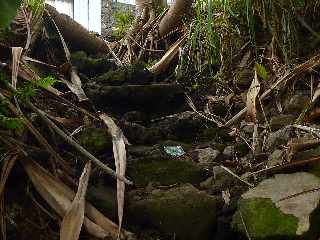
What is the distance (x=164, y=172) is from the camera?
2088 mm

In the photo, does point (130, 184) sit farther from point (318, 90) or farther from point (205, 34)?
point (205, 34)

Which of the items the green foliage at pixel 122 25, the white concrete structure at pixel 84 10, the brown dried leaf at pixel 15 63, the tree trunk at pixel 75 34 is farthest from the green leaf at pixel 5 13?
the white concrete structure at pixel 84 10

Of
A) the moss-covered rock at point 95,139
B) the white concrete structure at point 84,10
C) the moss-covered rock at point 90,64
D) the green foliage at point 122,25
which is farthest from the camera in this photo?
the white concrete structure at point 84,10

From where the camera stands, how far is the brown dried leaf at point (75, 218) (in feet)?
5.26

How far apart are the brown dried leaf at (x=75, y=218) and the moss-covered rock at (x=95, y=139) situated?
1.18 ft

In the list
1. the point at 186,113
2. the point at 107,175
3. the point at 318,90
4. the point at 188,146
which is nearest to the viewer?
the point at 107,175

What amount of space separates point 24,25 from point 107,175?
163cm

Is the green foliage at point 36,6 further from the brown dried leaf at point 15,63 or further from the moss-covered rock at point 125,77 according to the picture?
the brown dried leaf at point 15,63

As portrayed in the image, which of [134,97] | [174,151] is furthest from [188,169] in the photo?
[134,97]

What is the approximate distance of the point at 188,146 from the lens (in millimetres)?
2422

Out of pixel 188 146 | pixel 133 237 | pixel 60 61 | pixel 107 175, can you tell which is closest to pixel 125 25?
pixel 60 61

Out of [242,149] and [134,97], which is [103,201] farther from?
[134,97]

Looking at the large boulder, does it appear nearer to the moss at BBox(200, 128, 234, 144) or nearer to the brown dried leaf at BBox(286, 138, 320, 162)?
the brown dried leaf at BBox(286, 138, 320, 162)

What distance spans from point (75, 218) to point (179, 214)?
0.42 metres
